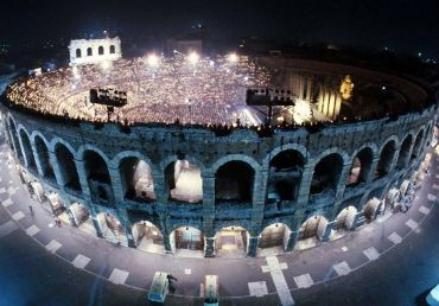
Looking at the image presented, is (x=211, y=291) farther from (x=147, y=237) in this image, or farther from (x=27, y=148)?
(x=27, y=148)

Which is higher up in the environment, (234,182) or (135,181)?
(234,182)

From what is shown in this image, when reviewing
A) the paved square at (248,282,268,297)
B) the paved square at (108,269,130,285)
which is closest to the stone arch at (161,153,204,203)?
the paved square at (108,269,130,285)

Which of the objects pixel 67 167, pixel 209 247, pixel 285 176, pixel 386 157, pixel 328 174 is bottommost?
pixel 209 247

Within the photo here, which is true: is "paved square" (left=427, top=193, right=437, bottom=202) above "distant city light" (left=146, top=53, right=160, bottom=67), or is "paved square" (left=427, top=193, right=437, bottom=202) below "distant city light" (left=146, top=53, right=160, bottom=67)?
below

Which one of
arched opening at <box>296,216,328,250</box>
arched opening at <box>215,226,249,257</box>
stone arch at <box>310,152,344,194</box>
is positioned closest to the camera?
stone arch at <box>310,152,344,194</box>

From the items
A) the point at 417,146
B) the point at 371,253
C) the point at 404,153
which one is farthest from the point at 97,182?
the point at 417,146

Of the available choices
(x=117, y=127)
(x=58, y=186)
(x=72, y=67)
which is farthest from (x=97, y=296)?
(x=72, y=67)

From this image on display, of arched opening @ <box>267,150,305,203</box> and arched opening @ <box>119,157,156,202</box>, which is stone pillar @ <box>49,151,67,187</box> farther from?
arched opening @ <box>267,150,305,203</box>
